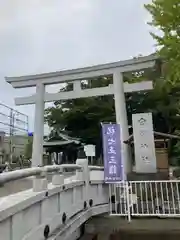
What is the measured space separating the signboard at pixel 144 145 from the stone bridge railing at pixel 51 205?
3.82m

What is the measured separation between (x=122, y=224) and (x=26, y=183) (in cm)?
265

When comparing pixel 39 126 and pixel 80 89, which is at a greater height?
pixel 80 89

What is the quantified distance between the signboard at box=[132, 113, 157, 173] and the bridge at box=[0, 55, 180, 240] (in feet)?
Result: 1.97

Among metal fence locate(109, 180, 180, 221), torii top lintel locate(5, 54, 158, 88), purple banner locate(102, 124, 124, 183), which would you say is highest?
torii top lintel locate(5, 54, 158, 88)

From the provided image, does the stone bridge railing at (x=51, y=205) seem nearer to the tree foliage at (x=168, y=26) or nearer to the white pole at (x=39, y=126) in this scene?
the tree foliage at (x=168, y=26)

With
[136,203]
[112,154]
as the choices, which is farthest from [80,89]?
[136,203]

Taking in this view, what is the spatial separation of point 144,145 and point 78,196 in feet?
19.1

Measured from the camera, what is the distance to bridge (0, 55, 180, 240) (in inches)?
135

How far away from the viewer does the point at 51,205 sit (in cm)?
462

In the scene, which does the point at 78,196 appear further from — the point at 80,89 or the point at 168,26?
the point at 80,89

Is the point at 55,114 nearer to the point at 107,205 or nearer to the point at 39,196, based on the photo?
the point at 107,205

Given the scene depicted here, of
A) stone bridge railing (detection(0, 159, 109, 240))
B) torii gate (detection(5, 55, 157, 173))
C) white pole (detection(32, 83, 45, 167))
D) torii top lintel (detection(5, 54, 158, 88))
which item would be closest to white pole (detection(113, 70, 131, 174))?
torii gate (detection(5, 55, 157, 173))

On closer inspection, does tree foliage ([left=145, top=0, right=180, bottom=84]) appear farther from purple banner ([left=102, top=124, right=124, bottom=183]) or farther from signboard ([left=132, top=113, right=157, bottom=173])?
signboard ([left=132, top=113, right=157, bottom=173])

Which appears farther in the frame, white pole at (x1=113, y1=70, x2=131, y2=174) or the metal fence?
white pole at (x1=113, y1=70, x2=131, y2=174)
